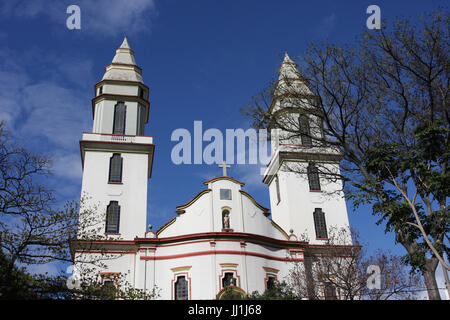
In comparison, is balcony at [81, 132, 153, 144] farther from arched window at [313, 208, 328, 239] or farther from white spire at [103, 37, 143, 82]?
arched window at [313, 208, 328, 239]

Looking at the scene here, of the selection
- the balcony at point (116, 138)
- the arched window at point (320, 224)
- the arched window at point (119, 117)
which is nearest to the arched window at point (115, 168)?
the balcony at point (116, 138)

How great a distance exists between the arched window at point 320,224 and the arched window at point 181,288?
10.5m

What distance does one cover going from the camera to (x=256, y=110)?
63.4 ft

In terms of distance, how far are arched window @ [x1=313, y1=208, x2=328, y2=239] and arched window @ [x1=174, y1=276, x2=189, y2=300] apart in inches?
415

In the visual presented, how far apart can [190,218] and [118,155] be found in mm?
7665

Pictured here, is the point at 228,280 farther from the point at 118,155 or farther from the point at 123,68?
the point at 123,68

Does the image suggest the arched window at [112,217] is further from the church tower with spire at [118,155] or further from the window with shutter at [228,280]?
the window with shutter at [228,280]

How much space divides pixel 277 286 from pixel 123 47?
25.0m

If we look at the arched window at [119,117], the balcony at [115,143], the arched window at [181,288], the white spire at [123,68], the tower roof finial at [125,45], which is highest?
the tower roof finial at [125,45]

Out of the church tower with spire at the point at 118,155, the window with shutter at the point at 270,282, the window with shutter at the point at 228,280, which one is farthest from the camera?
the church tower with spire at the point at 118,155

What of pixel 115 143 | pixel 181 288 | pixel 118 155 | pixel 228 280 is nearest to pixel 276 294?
pixel 228 280

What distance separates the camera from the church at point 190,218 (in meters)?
25.9

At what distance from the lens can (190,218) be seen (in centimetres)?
2806

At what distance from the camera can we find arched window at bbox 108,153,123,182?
1207 inches
